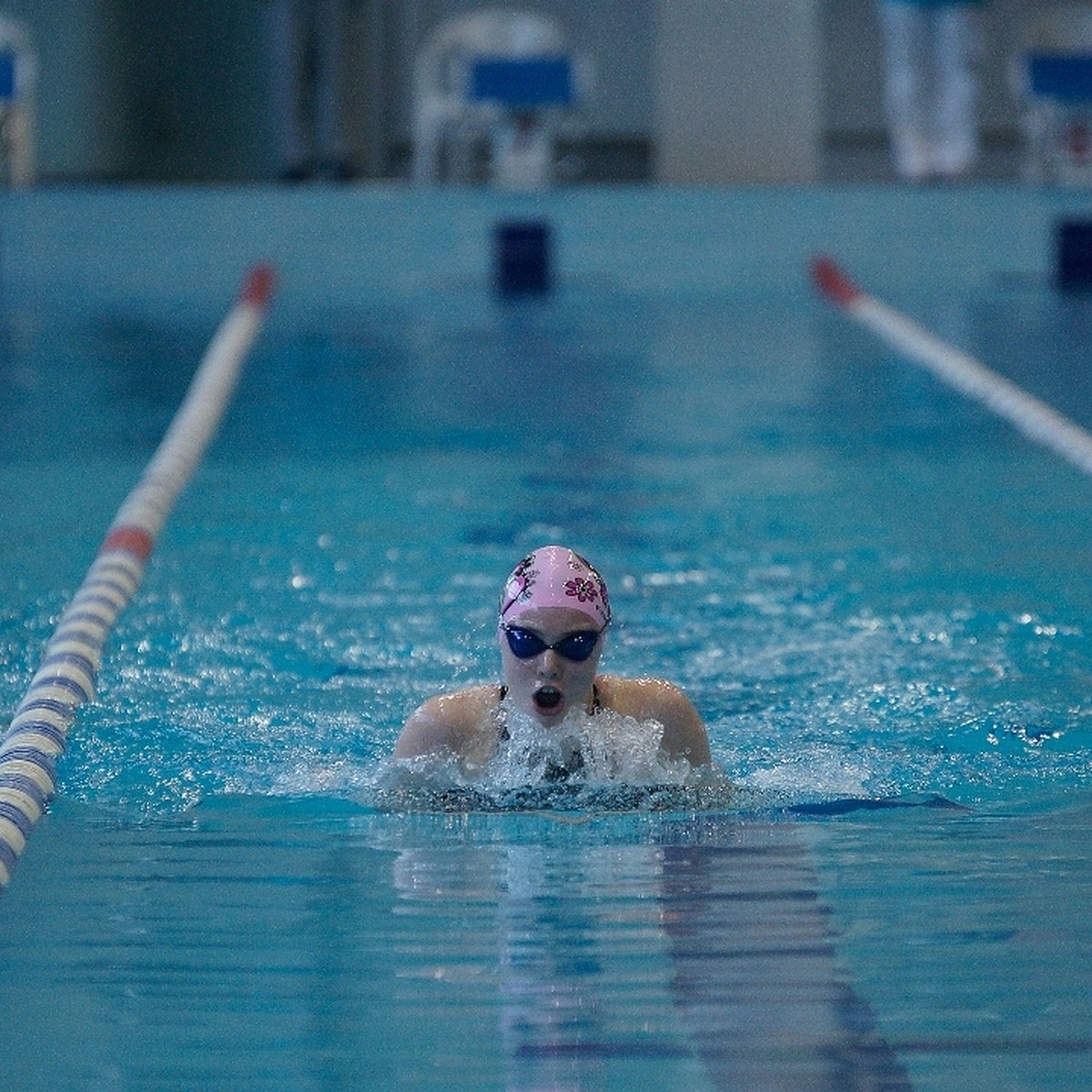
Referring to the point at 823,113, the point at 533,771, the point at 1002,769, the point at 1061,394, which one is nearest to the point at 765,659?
the point at 1002,769

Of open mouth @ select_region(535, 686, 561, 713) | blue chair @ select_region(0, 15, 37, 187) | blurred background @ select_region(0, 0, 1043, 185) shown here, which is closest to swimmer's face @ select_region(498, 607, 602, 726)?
open mouth @ select_region(535, 686, 561, 713)

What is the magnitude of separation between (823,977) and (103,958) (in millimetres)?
859

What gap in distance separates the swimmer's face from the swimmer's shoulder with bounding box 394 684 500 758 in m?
0.14

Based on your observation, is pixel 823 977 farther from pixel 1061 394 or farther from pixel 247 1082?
pixel 1061 394

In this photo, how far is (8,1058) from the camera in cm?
226

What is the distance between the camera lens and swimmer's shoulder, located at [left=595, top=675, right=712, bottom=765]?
3338mm

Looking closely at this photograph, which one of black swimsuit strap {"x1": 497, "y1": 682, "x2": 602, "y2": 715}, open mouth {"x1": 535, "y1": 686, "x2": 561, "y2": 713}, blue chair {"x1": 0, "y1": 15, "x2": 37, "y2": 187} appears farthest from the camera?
blue chair {"x1": 0, "y1": 15, "x2": 37, "y2": 187}

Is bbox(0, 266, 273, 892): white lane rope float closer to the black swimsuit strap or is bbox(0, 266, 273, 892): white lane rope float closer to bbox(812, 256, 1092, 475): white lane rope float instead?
the black swimsuit strap

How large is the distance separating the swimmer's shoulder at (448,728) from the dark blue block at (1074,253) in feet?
31.6

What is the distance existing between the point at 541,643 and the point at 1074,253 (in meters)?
9.87

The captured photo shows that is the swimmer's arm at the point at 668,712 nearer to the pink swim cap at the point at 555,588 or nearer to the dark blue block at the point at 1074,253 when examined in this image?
the pink swim cap at the point at 555,588

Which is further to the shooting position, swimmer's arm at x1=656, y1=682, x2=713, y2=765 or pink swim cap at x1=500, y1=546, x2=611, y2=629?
swimmer's arm at x1=656, y1=682, x2=713, y2=765

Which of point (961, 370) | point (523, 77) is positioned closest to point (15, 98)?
point (523, 77)

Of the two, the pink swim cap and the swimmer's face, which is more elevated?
the pink swim cap
